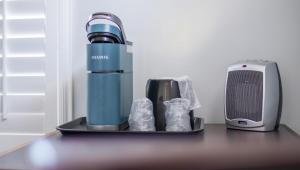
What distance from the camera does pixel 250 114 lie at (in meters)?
0.88

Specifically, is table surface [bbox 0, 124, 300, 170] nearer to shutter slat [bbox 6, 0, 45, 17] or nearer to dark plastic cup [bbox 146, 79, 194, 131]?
dark plastic cup [bbox 146, 79, 194, 131]

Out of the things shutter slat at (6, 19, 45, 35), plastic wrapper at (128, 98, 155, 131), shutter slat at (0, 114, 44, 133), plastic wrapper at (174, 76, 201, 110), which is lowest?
shutter slat at (0, 114, 44, 133)

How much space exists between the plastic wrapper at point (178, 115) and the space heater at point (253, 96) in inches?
5.6

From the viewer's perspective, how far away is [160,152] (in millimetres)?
629

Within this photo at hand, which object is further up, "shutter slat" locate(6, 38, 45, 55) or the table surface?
"shutter slat" locate(6, 38, 45, 55)

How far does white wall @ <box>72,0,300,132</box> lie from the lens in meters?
1.04

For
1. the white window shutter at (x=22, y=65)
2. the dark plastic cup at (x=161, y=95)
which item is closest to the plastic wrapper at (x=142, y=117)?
the dark plastic cup at (x=161, y=95)

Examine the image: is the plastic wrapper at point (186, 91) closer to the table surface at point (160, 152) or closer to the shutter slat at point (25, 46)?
the table surface at point (160, 152)

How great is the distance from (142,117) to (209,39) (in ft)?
1.26

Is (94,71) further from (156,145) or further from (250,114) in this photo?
(250,114)

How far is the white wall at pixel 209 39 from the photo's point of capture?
104 cm

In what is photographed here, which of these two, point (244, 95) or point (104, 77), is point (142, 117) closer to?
point (104, 77)

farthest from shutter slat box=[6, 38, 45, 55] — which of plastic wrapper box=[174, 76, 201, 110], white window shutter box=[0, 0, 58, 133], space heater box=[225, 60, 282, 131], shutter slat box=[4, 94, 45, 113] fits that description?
space heater box=[225, 60, 282, 131]

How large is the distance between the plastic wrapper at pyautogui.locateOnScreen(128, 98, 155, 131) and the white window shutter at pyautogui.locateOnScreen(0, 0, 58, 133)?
416 millimetres
